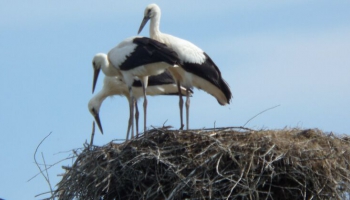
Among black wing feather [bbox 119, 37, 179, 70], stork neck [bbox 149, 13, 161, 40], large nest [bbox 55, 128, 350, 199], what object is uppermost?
stork neck [bbox 149, 13, 161, 40]

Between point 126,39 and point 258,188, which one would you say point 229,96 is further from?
point 258,188

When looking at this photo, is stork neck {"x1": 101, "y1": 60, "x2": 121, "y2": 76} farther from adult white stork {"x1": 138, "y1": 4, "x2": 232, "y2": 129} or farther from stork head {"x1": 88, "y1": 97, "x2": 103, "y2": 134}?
stork head {"x1": 88, "y1": 97, "x2": 103, "y2": 134}

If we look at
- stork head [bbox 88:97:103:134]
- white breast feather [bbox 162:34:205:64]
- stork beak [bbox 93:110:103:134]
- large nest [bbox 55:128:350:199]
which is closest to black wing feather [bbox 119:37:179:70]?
white breast feather [bbox 162:34:205:64]

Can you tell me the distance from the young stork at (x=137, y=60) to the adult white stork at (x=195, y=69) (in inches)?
7.1

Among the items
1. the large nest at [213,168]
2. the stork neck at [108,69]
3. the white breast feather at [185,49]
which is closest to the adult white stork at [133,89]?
the stork neck at [108,69]

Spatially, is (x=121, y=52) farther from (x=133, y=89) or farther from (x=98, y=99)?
(x=98, y=99)

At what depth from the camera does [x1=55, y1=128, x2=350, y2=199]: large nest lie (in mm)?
11375

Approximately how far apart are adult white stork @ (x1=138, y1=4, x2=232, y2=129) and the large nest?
5.82 feet

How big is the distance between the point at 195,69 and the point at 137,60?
2.15 ft

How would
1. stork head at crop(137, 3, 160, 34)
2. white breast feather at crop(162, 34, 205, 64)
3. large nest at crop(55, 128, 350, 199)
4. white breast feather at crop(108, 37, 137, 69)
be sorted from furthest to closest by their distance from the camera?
stork head at crop(137, 3, 160, 34) → white breast feather at crop(108, 37, 137, 69) → white breast feather at crop(162, 34, 205, 64) → large nest at crop(55, 128, 350, 199)

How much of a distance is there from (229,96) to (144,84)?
1091mm

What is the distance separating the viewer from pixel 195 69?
1357 cm

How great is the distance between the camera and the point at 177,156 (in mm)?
11633

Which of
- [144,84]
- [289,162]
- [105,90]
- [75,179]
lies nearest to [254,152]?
[289,162]
